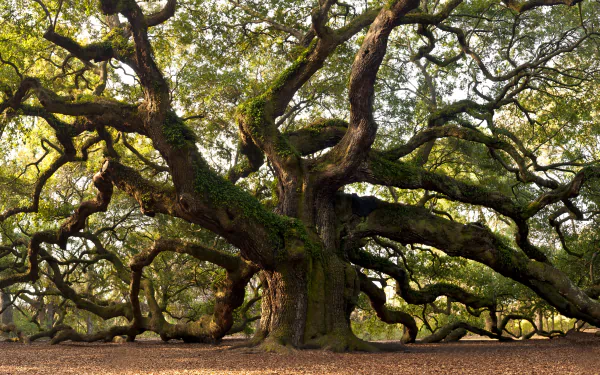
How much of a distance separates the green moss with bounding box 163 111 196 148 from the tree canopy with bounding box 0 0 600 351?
1.3 inches

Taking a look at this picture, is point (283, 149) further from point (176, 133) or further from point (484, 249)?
point (484, 249)

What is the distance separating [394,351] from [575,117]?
8.70 m

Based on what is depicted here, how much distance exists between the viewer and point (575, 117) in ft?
44.7

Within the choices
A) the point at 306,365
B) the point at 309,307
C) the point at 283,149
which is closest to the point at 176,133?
the point at 283,149

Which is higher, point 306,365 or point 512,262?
point 512,262

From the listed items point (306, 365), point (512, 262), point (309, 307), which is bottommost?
point (306, 365)

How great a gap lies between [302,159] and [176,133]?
283cm

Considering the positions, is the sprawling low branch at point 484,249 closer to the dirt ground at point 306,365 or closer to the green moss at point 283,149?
the green moss at point 283,149

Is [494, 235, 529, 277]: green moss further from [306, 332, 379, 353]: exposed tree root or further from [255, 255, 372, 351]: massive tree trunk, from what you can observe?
[306, 332, 379, 353]: exposed tree root

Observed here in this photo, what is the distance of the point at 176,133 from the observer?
9695 mm

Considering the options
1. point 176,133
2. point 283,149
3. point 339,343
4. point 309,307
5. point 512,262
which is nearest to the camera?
point 339,343

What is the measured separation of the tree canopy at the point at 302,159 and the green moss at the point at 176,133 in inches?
1.3

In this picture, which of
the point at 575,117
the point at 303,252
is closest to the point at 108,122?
the point at 303,252

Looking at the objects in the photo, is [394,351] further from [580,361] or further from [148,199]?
[148,199]
